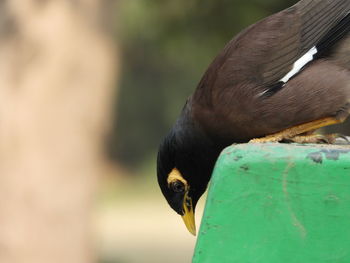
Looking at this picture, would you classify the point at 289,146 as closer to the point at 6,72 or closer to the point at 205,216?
the point at 205,216

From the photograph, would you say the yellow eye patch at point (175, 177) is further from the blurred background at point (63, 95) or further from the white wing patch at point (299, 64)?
the blurred background at point (63, 95)

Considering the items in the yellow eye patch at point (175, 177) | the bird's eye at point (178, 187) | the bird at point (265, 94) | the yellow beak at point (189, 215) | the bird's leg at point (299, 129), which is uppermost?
the bird at point (265, 94)

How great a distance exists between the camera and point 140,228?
13.8m

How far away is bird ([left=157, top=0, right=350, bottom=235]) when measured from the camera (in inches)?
138

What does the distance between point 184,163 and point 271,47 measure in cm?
67

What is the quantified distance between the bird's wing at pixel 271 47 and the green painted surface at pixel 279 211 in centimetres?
174

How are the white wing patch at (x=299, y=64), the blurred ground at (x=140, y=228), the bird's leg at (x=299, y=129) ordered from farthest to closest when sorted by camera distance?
the blurred ground at (x=140, y=228), the white wing patch at (x=299, y=64), the bird's leg at (x=299, y=129)

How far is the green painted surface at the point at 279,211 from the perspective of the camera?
184 centimetres

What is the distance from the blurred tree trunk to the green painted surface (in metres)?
4.78

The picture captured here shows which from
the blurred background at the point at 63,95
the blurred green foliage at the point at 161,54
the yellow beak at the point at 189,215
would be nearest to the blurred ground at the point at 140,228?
the blurred green foliage at the point at 161,54

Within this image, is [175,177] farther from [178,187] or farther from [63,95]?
[63,95]

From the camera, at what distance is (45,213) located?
6.59 meters

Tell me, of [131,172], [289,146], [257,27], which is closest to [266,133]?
[257,27]

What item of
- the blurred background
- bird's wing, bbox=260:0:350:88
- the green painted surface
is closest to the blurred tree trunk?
the blurred background
